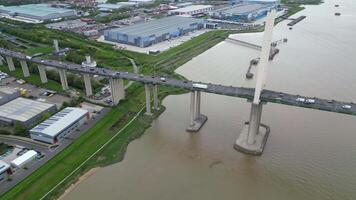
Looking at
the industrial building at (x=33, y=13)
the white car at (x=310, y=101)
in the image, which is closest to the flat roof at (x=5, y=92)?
the white car at (x=310, y=101)

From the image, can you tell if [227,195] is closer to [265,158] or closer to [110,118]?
[265,158]

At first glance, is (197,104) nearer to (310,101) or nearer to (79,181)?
(310,101)

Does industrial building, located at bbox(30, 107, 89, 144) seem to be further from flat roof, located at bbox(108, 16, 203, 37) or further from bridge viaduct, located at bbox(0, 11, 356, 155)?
flat roof, located at bbox(108, 16, 203, 37)

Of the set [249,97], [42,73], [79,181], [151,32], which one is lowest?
[79,181]

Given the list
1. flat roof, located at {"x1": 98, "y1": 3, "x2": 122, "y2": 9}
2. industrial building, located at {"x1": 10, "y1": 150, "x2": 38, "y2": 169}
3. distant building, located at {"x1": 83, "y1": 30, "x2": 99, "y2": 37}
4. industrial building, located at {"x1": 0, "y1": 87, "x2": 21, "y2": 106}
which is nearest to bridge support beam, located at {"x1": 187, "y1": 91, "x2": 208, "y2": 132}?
industrial building, located at {"x1": 10, "y1": 150, "x2": 38, "y2": 169}

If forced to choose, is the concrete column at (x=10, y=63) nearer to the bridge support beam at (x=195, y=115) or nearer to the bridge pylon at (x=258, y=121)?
the bridge support beam at (x=195, y=115)

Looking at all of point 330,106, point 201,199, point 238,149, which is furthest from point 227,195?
point 330,106

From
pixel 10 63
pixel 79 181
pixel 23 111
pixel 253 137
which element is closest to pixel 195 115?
pixel 253 137
